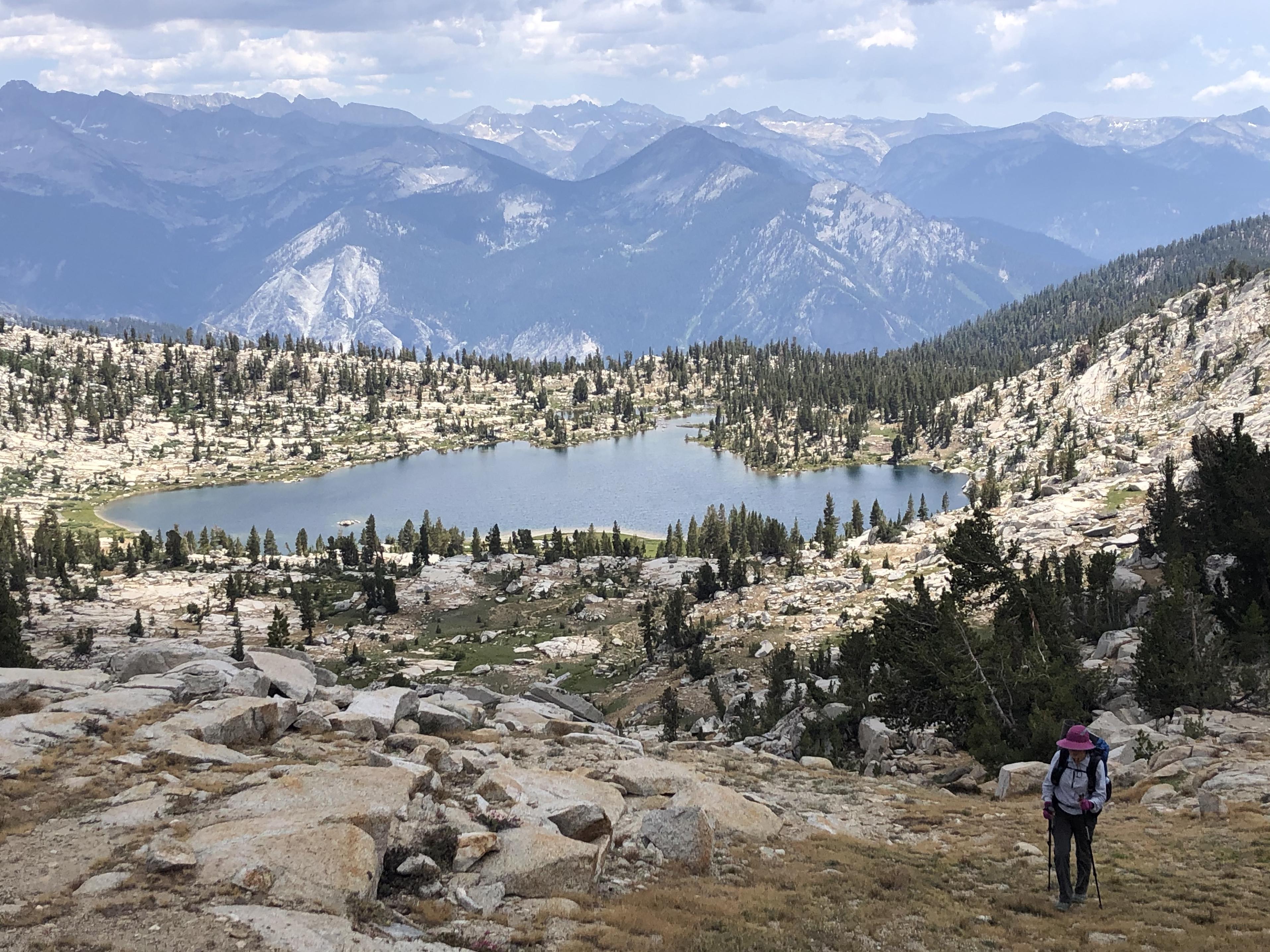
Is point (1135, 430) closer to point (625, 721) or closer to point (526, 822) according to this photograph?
point (625, 721)

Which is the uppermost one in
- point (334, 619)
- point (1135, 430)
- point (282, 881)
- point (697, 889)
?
point (1135, 430)

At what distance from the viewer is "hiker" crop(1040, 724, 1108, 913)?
17.0 metres

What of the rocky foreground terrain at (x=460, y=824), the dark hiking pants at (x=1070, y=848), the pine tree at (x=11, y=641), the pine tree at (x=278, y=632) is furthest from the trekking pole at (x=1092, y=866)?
the pine tree at (x=278, y=632)

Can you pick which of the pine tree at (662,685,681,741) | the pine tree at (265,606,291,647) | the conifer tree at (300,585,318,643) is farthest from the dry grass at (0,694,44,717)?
the conifer tree at (300,585,318,643)

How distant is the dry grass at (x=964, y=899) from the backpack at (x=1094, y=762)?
2132 millimetres

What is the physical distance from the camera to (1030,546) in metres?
84.2

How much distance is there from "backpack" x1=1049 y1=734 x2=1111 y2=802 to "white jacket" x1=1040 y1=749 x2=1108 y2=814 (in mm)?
12

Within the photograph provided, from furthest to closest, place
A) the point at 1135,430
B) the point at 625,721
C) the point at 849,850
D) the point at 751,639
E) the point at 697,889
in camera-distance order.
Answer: the point at 1135,430
the point at 751,639
the point at 625,721
the point at 849,850
the point at 697,889

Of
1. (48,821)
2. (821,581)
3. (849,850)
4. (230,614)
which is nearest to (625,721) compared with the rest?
(849,850)

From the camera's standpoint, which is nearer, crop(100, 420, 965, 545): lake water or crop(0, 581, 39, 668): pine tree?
crop(0, 581, 39, 668): pine tree

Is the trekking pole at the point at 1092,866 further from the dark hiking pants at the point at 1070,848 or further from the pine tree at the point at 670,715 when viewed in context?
the pine tree at the point at 670,715

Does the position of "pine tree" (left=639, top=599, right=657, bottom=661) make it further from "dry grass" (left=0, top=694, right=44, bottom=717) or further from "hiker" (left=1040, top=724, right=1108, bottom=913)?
"hiker" (left=1040, top=724, right=1108, bottom=913)

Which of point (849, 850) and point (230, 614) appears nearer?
point (849, 850)

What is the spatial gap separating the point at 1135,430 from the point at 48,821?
180 metres
